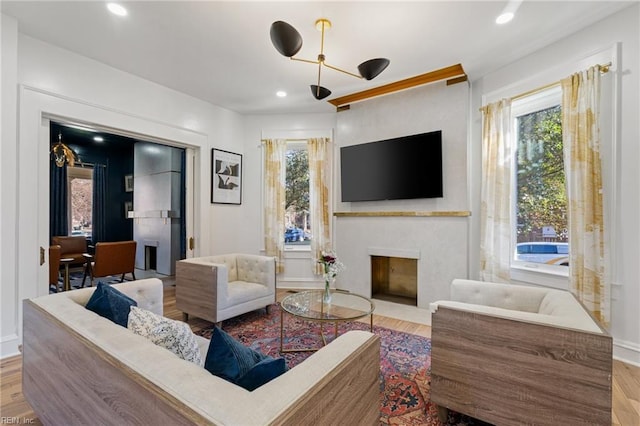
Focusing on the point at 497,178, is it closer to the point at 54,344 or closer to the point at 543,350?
the point at 543,350

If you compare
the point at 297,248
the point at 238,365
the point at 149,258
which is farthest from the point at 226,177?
the point at 238,365

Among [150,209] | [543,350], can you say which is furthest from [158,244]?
[543,350]

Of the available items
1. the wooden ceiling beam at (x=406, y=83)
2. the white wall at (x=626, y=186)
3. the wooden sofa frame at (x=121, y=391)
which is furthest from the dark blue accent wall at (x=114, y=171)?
the white wall at (x=626, y=186)

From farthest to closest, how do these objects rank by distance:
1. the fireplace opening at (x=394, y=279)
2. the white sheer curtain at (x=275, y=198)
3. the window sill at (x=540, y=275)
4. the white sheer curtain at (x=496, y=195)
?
1. the white sheer curtain at (x=275, y=198)
2. the fireplace opening at (x=394, y=279)
3. the white sheer curtain at (x=496, y=195)
4. the window sill at (x=540, y=275)

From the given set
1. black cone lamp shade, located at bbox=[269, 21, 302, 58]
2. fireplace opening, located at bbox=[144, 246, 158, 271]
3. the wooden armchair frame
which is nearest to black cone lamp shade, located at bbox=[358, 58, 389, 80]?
black cone lamp shade, located at bbox=[269, 21, 302, 58]

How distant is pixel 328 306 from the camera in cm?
270

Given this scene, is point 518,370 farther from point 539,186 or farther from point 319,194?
point 319,194

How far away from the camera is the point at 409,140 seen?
3832 millimetres

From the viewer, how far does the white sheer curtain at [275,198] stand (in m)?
4.66

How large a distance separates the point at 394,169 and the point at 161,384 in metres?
3.63

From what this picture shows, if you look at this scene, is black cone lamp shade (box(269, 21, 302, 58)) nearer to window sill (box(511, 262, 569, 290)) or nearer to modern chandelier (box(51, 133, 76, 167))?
window sill (box(511, 262, 569, 290))

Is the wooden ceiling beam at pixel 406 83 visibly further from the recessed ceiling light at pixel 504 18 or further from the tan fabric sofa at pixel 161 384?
the tan fabric sofa at pixel 161 384

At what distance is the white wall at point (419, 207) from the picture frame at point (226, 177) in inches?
69.5

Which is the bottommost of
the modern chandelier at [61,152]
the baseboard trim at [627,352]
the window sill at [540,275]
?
the baseboard trim at [627,352]
